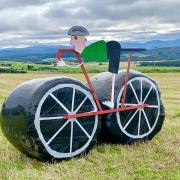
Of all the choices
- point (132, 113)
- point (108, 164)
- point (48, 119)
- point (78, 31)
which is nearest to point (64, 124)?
point (48, 119)

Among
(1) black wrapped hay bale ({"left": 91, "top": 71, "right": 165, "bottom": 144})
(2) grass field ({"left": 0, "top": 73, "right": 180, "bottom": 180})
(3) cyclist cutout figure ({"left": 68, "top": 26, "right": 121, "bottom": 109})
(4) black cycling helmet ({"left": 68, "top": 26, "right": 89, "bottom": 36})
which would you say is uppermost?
(4) black cycling helmet ({"left": 68, "top": 26, "right": 89, "bottom": 36})

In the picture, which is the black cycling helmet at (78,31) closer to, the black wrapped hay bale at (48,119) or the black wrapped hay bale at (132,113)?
the black wrapped hay bale at (48,119)

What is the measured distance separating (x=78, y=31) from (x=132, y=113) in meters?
1.90

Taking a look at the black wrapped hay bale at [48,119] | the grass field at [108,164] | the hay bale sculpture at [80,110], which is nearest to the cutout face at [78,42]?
the hay bale sculpture at [80,110]

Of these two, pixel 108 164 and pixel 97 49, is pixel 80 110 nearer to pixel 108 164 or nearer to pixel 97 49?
pixel 108 164

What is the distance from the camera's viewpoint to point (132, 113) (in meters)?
7.63

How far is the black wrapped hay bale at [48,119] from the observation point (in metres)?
6.13

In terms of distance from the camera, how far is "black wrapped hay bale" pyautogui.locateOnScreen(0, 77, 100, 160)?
613cm

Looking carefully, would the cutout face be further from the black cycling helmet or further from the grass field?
the grass field

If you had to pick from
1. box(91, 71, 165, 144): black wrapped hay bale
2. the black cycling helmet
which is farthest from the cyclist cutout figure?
box(91, 71, 165, 144): black wrapped hay bale

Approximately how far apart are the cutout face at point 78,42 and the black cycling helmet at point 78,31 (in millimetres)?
78

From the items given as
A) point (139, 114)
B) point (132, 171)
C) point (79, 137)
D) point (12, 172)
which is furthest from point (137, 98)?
point (12, 172)

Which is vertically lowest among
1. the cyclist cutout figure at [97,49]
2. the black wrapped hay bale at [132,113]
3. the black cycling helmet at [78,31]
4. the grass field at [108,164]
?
the grass field at [108,164]

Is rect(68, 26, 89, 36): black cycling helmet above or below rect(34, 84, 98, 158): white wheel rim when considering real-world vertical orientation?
above
